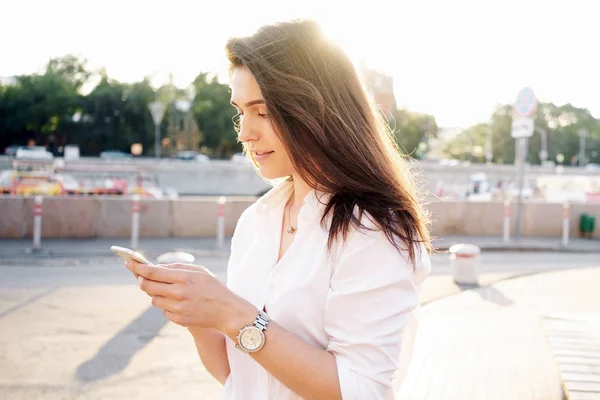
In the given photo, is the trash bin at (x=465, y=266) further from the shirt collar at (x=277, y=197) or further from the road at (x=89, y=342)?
the shirt collar at (x=277, y=197)

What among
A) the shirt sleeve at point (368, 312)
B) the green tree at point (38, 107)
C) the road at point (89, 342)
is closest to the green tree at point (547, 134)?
the green tree at point (38, 107)

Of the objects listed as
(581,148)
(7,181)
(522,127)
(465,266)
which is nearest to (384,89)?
(465,266)

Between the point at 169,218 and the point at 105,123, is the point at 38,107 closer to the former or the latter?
the point at 105,123

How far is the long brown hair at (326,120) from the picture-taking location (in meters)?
1.71

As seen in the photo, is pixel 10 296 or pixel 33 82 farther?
pixel 33 82

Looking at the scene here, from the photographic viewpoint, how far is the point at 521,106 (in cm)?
1384

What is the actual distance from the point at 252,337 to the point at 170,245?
12077mm

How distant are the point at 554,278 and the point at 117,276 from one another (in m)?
6.53

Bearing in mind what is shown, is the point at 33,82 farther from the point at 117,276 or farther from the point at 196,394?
the point at 196,394

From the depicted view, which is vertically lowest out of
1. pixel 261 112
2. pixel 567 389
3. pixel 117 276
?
pixel 117 276

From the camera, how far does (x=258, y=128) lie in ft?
5.95

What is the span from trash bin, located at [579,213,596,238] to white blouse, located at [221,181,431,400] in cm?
1728

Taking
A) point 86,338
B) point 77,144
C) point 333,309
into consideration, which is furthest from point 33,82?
point 333,309

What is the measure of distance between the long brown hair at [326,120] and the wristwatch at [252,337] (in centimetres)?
31
